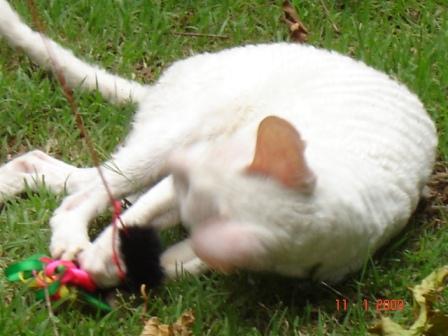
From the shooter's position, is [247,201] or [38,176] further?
[38,176]

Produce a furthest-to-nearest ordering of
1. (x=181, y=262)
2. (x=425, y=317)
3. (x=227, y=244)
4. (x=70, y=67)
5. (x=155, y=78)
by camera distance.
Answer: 1. (x=155, y=78)
2. (x=70, y=67)
3. (x=181, y=262)
4. (x=425, y=317)
5. (x=227, y=244)

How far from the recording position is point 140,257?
2887mm

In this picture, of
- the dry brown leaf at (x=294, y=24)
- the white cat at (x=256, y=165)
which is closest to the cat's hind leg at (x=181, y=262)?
the white cat at (x=256, y=165)

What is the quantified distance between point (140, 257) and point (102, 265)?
113mm

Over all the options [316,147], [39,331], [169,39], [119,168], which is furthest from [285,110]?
[169,39]

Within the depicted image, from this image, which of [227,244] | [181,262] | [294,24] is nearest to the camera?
[227,244]

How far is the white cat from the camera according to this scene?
261 cm

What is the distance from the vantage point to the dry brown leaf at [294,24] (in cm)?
437

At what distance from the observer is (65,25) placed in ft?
14.0

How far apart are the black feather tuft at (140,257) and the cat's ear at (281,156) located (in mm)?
446
